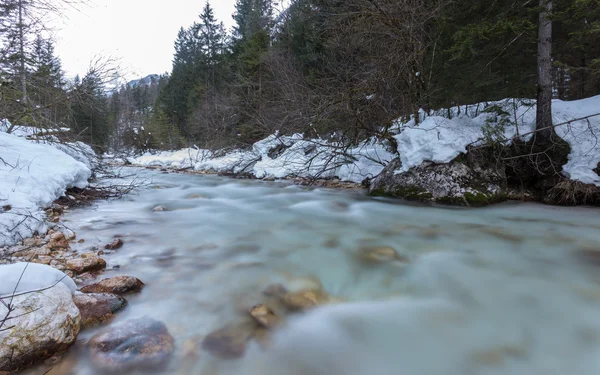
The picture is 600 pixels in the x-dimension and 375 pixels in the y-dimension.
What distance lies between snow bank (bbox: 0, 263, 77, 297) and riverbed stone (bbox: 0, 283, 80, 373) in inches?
2.2

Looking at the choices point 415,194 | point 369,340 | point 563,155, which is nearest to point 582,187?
point 563,155

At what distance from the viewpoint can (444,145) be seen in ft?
19.2

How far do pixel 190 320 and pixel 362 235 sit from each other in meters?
2.52

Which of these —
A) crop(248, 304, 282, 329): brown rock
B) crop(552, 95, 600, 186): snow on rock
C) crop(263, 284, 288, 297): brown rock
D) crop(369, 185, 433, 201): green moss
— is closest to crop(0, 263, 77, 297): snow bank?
crop(248, 304, 282, 329): brown rock

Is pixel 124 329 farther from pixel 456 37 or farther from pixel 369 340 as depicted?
pixel 456 37

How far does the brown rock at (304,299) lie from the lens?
2.27 m

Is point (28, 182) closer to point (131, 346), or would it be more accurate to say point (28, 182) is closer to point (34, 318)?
point (34, 318)

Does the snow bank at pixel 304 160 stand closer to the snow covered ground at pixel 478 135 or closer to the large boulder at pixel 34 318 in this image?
the snow covered ground at pixel 478 135

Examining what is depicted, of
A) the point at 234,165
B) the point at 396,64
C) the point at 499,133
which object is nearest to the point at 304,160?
the point at 234,165

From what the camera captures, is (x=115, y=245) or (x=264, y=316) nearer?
(x=264, y=316)

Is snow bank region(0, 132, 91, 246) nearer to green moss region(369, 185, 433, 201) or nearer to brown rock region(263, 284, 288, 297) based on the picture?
brown rock region(263, 284, 288, 297)

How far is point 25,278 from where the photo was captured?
170 cm

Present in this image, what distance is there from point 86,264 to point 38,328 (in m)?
1.26

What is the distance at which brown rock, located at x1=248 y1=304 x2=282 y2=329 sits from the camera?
6.70 ft
